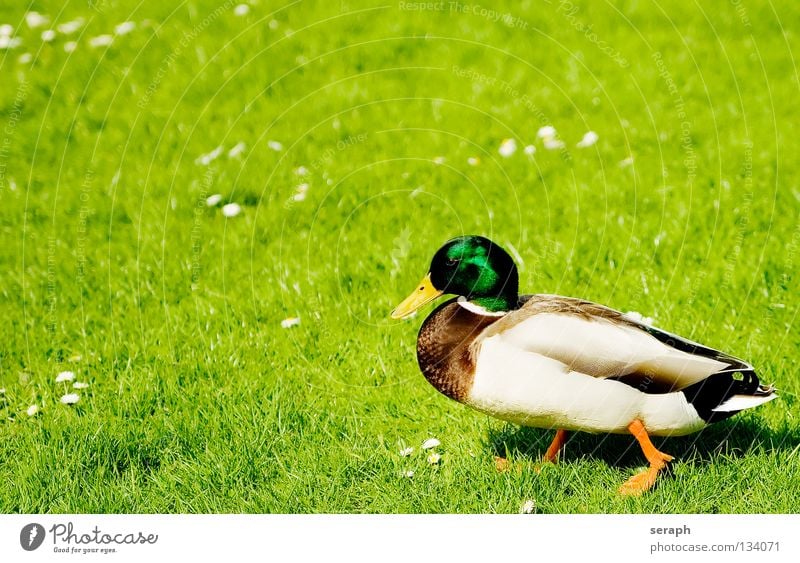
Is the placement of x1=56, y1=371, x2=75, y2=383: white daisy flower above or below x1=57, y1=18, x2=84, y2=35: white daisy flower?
below

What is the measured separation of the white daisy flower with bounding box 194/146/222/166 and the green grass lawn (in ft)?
0.07

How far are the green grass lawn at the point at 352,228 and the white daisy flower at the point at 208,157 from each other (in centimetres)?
2

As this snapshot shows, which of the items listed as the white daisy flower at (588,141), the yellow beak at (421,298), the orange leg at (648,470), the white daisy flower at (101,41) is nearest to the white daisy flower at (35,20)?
the white daisy flower at (101,41)

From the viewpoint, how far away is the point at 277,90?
16.7 feet

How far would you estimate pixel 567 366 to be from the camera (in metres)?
2.83

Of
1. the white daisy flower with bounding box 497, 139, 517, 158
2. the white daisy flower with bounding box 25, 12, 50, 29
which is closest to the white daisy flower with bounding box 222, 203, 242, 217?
the white daisy flower with bounding box 497, 139, 517, 158

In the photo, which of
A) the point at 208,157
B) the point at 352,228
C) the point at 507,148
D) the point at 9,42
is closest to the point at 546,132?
the point at 507,148

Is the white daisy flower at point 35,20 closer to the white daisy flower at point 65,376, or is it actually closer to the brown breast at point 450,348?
the white daisy flower at point 65,376

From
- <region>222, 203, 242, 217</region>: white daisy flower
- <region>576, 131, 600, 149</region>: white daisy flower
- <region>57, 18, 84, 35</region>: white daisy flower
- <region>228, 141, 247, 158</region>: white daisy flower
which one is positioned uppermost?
<region>57, 18, 84, 35</region>: white daisy flower

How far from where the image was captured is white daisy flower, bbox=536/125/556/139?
475cm

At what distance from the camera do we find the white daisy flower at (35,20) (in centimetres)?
546

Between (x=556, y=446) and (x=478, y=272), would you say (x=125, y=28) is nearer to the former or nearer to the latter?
(x=478, y=272)

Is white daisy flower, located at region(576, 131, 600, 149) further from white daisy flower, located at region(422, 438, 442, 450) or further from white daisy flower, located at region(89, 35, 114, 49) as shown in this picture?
white daisy flower, located at region(89, 35, 114, 49)

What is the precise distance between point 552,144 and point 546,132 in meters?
0.10
